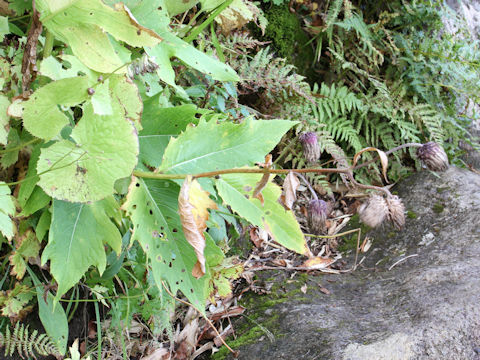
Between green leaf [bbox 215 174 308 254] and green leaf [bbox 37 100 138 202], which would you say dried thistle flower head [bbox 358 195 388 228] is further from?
green leaf [bbox 37 100 138 202]

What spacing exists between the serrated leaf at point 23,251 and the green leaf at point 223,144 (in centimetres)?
49

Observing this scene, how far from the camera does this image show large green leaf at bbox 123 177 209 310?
43.3 inches

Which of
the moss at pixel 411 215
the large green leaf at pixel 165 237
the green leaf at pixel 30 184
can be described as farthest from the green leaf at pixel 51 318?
the moss at pixel 411 215

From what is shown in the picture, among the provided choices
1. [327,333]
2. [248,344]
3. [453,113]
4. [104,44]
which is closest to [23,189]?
[104,44]

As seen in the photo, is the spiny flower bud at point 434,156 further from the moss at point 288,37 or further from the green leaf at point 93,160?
the moss at point 288,37

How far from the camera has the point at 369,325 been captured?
1562mm

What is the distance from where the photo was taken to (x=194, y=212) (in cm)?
95

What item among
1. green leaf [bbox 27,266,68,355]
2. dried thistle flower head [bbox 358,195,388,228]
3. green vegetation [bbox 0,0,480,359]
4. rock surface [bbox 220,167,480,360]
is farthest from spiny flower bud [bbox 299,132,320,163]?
green leaf [bbox 27,266,68,355]

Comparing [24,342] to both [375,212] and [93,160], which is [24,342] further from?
[375,212]

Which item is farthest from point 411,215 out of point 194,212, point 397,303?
point 194,212

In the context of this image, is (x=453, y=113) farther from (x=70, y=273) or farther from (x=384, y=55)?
(x=70, y=273)

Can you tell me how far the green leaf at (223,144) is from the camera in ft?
3.55

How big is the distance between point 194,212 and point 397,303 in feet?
3.59

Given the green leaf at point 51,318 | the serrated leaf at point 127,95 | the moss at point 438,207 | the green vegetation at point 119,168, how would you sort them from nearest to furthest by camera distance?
the green vegetation at point 119,168, the serrated leaf at point 127,95, the green leaf at point 51,318, the moss at point 438,207
